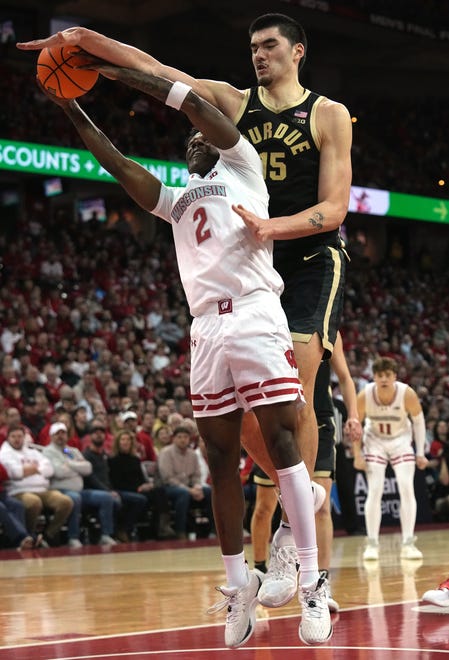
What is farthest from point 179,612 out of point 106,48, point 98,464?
point 98,464

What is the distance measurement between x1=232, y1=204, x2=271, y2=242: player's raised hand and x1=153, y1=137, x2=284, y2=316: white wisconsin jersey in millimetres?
120

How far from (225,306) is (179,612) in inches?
103

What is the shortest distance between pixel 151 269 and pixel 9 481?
10350 mm

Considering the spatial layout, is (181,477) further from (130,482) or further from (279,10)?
(279,10)

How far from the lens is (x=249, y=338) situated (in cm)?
475

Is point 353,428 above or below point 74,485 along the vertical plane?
above

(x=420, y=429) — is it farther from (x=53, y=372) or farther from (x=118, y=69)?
(x=118, y=69)

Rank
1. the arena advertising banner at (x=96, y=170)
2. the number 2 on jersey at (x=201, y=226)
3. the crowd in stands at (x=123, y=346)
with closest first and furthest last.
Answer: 1. the number 2 on jersey at (x=201, y=226)
2. the crowd in stands at (x=123, y=346)
3. the arena advertising banner at (x=96, y=170)

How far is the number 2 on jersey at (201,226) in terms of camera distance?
4.93 metres

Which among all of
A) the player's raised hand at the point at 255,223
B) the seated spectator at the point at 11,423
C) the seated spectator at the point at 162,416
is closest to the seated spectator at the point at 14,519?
the seated spectator at the point at 11,423

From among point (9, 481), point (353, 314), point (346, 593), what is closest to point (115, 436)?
point (9, 481)

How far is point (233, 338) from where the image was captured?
15.6ft

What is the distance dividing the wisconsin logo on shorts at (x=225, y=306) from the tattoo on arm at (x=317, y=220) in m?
0.56

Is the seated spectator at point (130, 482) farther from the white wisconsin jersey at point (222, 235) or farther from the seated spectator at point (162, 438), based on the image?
the white wisconsin jersey at point (222, 235)
